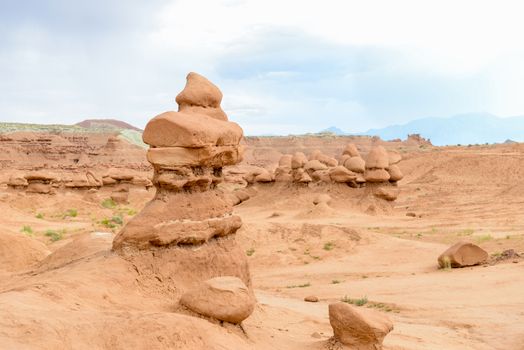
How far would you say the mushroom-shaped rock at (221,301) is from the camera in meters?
6.22

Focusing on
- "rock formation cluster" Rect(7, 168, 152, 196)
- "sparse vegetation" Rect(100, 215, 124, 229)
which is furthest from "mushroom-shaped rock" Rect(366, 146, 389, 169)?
"sparse vegetation" Rect(100, 215, 124, 229)

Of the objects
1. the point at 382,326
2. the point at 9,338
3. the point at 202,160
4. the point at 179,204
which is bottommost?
the point at 382,326

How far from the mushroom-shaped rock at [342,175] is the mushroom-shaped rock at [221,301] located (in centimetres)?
2302

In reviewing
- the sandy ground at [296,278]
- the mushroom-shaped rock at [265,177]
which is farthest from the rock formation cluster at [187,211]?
the mushroom-shaped rock at [265,177]

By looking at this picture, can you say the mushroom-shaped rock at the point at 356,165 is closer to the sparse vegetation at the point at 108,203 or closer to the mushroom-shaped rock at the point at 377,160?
the mushroom-shaped rock at the point at 377,160

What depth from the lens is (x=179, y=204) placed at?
7.62 m

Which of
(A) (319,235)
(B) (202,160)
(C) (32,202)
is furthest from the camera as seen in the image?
(C) (32,202)

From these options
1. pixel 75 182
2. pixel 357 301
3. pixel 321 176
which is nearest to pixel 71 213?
pixel 75 182

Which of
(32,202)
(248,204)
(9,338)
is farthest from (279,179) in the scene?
(9,338)

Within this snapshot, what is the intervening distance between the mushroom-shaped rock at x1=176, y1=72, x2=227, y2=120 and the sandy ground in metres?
2.51

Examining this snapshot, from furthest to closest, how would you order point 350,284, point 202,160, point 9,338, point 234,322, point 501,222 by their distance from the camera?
1. point 501,222
2. point 350,284
3. point 202,160
4. point 234,322
5. point 9,338

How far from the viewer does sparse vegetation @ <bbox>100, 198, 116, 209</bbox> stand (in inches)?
1180

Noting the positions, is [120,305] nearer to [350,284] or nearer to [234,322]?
[234,322]

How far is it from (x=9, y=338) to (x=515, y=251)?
46.7 feet
